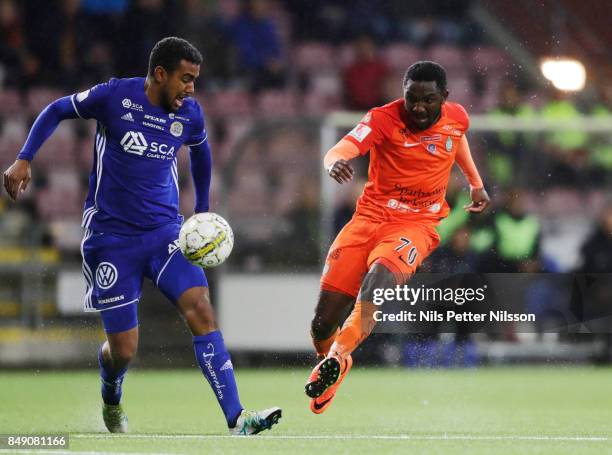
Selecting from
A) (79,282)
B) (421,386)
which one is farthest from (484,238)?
(79,282)

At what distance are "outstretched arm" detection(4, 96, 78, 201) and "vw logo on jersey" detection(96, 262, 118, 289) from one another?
56cm

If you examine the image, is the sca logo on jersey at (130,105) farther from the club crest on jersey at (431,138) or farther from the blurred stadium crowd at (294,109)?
the blurred stadium crowd at (294,109)

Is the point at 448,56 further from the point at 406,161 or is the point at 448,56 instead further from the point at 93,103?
the point at 93,103

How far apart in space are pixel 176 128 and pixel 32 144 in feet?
2.34

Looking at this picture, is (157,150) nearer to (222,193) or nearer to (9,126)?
(222,193)

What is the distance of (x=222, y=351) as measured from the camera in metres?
6.48

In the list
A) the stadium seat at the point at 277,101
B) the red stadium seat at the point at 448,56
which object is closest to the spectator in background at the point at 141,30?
the stadium seat at the point at 277,101

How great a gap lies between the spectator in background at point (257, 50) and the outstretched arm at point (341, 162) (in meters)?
8.38

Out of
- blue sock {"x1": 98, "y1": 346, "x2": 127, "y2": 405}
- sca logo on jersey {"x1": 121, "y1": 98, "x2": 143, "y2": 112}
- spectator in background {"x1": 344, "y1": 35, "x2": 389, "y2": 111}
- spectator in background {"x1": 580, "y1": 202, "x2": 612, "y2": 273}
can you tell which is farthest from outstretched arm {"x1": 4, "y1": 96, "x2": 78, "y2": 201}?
spectator in background {"x1": 344, "y1": 35, "x2": 389, "y2": 111}

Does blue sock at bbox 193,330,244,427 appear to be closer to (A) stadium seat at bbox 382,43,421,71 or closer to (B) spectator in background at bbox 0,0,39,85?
(A) stadium seat at bbox 382,43,421,71

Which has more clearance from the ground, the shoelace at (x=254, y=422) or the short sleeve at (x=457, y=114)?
the short sleeve at (x=457, y=114)

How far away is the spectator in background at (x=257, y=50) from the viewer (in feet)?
50.2

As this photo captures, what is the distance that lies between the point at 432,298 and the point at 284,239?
3.33 m

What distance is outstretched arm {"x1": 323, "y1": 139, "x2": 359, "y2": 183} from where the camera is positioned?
6445 millimetres
